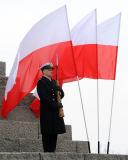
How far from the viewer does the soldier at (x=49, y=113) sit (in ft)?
25.6

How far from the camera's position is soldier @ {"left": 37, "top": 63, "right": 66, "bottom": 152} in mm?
7805

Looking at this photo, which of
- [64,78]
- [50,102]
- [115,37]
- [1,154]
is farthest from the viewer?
[115,37]

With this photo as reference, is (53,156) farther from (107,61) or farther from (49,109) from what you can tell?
(107,61)

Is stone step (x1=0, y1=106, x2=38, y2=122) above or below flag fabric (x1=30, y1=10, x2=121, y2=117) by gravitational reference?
below

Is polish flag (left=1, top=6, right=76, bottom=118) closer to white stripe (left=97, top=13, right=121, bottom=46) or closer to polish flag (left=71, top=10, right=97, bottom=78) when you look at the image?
polish flag (left=71, top=10, right=97, bottom=78)

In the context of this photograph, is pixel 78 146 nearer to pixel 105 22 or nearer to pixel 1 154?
pixel 105 22

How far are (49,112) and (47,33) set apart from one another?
2.25 m

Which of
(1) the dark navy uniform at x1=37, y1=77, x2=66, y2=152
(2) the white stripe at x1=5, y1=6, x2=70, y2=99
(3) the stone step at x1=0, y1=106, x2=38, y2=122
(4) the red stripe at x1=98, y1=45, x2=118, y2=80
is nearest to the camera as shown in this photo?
(1) the dark navy uniform at x1=37, y1=77, x2=66, y2=152

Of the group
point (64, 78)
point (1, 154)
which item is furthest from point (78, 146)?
point (1, 154)

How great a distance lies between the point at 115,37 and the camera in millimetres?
10273

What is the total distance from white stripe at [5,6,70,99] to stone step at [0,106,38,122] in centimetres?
134

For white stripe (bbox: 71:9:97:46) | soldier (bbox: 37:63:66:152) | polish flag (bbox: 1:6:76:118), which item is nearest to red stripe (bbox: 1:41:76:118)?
polish flag (bbox: 1:6:76:118)

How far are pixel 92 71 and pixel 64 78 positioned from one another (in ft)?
1.92

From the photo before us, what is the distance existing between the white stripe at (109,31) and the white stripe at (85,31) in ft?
0.82
